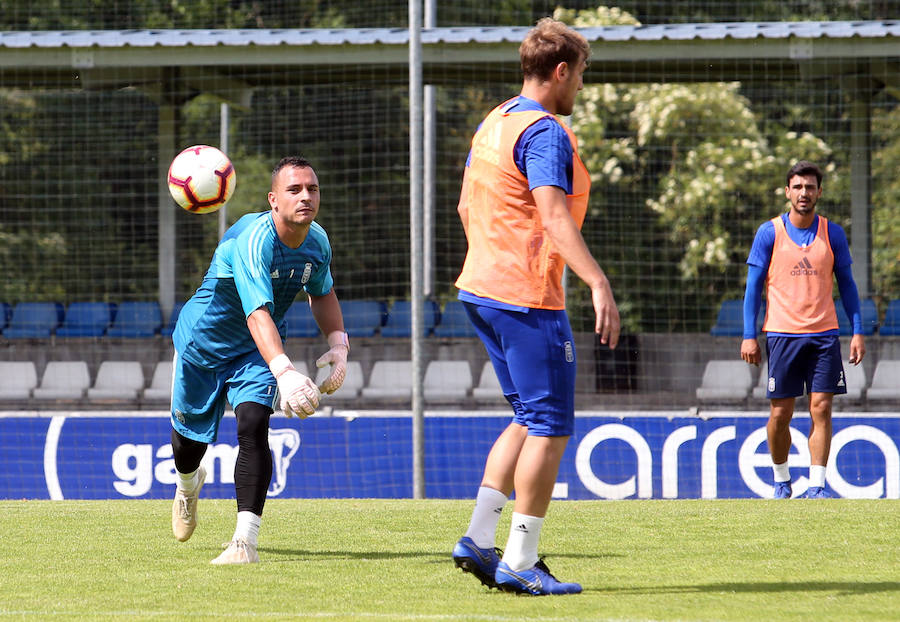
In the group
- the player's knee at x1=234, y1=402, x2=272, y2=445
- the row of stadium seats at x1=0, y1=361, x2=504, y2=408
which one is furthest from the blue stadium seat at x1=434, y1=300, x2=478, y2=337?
the player's knee at x1=234, y1=402, x2=272, y2=445

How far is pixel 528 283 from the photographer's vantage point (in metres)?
4.77

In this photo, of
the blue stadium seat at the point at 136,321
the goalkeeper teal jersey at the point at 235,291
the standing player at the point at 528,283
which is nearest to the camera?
the standing player at the point at 528,283

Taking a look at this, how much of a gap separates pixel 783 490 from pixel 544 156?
491 cm

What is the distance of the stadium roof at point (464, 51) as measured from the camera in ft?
43.5

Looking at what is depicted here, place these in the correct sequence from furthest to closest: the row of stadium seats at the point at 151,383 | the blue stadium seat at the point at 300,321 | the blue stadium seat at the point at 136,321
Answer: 1. the blue stadium seat at the point at 136,321
2. the blue stadium seat at the point at 300,321
3. the row of stadium seats at the point at 151,383

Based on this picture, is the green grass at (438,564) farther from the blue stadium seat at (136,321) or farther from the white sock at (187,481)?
the blue stadium seat at (136,321)

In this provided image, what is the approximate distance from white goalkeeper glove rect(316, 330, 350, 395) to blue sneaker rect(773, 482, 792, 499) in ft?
13.0

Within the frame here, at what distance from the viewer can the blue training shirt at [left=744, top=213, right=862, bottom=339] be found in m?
8.76

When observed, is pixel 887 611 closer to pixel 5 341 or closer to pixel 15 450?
pixel 15 450

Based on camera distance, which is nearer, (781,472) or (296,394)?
(296,394)

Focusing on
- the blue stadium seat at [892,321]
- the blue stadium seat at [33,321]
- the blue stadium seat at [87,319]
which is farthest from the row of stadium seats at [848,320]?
the blue stadium seat at [33,321]

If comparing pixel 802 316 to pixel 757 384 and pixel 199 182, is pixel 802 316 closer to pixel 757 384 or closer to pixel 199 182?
pixel 199 182

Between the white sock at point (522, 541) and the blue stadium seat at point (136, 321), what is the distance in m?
11.6

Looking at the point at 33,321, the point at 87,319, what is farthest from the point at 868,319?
the point at 33,321
